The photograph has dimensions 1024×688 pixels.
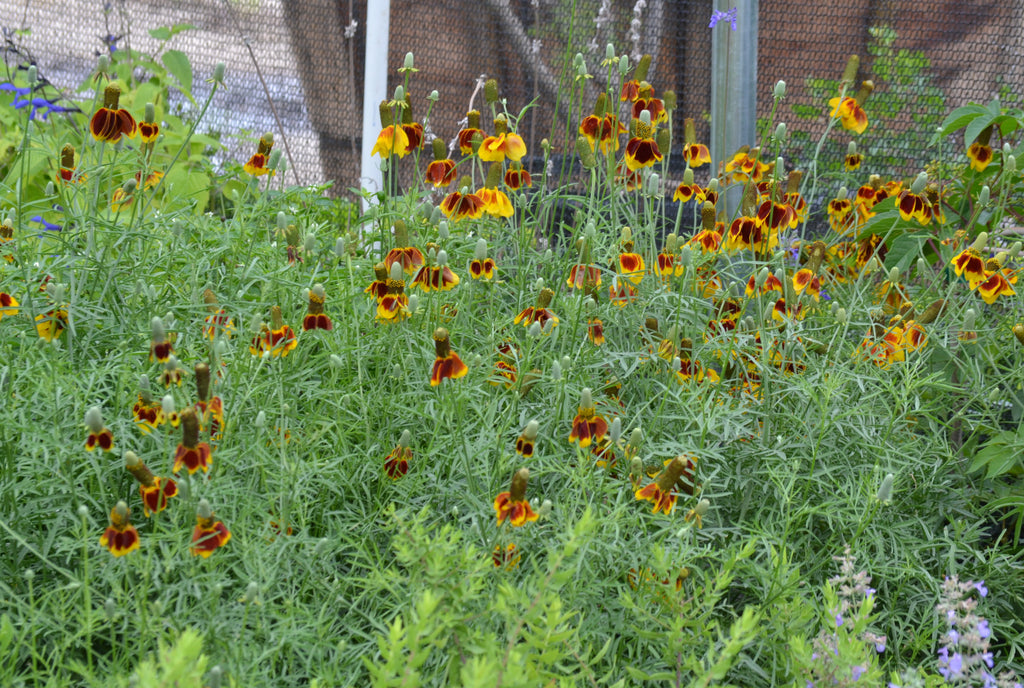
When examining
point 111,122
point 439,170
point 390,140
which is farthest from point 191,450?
point 439,170

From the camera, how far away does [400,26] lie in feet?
13.1

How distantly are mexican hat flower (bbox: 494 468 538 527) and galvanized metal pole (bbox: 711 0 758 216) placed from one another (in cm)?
217

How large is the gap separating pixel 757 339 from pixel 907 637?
0.73 meters

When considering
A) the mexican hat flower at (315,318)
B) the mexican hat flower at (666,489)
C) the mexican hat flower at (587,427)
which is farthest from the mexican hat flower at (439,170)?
the mexican hat flower at (666,489)

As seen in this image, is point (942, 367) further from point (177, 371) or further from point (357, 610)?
point (177, 371)

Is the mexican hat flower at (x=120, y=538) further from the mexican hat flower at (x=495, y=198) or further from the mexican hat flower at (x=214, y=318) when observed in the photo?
the mexican hat flower at (x=495, y=198)

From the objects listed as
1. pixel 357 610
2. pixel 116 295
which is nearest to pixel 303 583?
pixel 357 610

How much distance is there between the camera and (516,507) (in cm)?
130

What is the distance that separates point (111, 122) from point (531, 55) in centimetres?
255

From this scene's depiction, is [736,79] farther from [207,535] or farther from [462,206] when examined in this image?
[207,535]

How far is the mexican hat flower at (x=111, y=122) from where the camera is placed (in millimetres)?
1649

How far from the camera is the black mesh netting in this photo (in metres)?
3.84

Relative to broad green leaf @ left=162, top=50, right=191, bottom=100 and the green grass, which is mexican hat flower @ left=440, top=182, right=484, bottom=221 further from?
broad green leaf @ left=162, top=50, right=191, bottom=100

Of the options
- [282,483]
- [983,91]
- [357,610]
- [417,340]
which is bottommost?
[357,610]
